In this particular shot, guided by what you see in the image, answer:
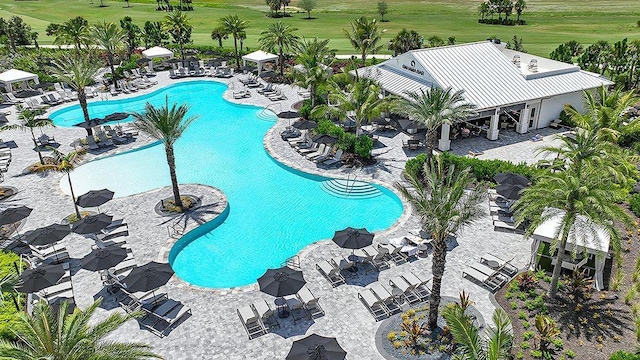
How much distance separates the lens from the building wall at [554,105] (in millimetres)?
36678

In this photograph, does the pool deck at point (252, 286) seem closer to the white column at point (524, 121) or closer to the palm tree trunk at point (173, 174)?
the palm tree trunk at point (173, 174)

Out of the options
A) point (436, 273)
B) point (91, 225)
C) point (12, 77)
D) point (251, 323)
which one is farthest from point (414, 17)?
point (251, 323)

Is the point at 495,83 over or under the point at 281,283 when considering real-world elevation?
over

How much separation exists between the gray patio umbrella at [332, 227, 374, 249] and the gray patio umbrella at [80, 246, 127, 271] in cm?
982

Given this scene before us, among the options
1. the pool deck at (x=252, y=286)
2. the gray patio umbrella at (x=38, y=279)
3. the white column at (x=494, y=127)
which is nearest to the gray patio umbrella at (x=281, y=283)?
the pool deck at (x=252, y=286)

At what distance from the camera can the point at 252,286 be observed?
67.4ft

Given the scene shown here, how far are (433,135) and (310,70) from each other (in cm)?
1417

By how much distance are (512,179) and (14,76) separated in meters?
49.9

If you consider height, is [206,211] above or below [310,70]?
below

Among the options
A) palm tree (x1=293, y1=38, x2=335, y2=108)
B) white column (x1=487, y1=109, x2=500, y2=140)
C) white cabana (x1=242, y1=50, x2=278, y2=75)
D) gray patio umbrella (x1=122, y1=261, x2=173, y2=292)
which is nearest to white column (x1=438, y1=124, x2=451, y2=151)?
white column (x1=487, y1=109, x2=500, y2=140)

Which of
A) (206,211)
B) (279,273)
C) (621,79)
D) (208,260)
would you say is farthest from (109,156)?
(621,79)

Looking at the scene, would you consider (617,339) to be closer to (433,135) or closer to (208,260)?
(433,135)

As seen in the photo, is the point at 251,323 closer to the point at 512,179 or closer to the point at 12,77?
the point at 512,179

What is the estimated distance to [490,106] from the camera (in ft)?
109
